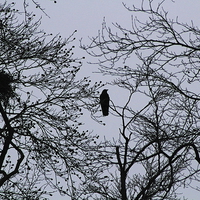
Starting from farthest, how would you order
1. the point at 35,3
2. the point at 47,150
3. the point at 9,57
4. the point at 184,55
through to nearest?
1. the point at 47,150
2. the point at 9,57
3. the point at 184,55
4. the point at 35,3

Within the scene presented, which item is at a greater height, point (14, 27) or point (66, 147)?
point (14, 27)

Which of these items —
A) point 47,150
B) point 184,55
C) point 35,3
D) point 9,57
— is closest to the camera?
point 35,3

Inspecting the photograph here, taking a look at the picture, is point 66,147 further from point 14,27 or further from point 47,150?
point 14,27

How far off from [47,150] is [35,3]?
3.13 metres

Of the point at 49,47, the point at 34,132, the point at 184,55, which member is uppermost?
the point at 49,47

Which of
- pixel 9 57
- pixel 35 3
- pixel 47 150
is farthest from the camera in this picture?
pixel 47 150

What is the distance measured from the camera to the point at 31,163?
7355 mm

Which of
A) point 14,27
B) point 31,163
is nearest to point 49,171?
point 31,163

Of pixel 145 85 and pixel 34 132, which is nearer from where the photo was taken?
pixel 145 85

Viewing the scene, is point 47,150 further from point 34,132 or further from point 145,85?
point 145,85

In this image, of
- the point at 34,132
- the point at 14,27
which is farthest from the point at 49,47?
the point at 34,132

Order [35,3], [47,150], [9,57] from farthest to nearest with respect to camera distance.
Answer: [47,150], [9,57], [35,3]

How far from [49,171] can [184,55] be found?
3589 millimetres

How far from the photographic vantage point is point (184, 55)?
21.1 feet
